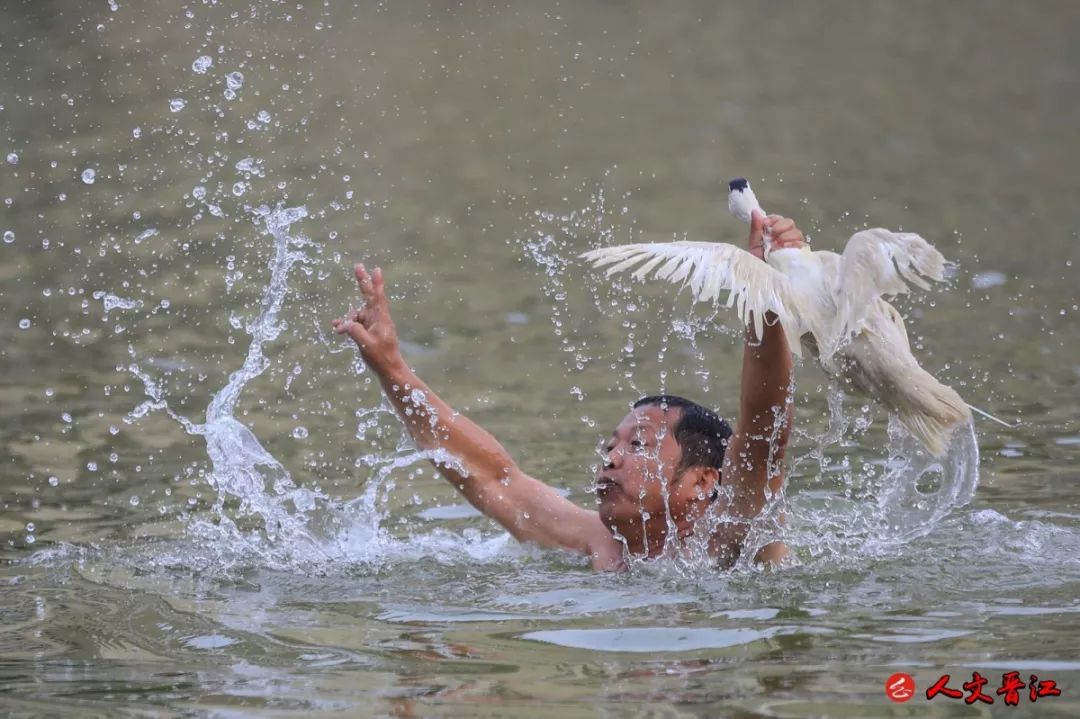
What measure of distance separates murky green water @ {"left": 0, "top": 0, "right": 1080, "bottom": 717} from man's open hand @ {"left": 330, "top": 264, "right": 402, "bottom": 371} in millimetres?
725

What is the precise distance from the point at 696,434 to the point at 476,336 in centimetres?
365

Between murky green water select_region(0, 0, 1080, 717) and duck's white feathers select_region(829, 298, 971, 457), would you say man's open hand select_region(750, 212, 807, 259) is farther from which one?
murky green water select_region(0, 0, 1080, 717)

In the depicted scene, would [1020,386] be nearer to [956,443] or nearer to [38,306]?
[956,443]

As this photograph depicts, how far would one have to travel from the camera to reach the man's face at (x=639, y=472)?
16.2ft

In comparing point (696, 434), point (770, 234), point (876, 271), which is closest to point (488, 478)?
point (696, 434)

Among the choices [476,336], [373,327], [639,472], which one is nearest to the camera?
[639,472]

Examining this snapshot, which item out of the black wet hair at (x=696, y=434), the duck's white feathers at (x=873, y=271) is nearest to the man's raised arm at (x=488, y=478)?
the black wet hair at (x=696, y=434)

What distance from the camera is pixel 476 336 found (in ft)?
28.1

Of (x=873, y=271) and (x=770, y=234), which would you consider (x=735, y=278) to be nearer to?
(x=770, y=234)

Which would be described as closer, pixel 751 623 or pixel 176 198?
pixel 751 623

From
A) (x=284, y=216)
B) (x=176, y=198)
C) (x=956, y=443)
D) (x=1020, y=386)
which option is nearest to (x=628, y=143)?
(x=176, y=198)

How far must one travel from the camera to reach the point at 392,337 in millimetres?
5086

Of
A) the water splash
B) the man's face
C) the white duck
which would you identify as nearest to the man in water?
the man's face

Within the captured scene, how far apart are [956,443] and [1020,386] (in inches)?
114
